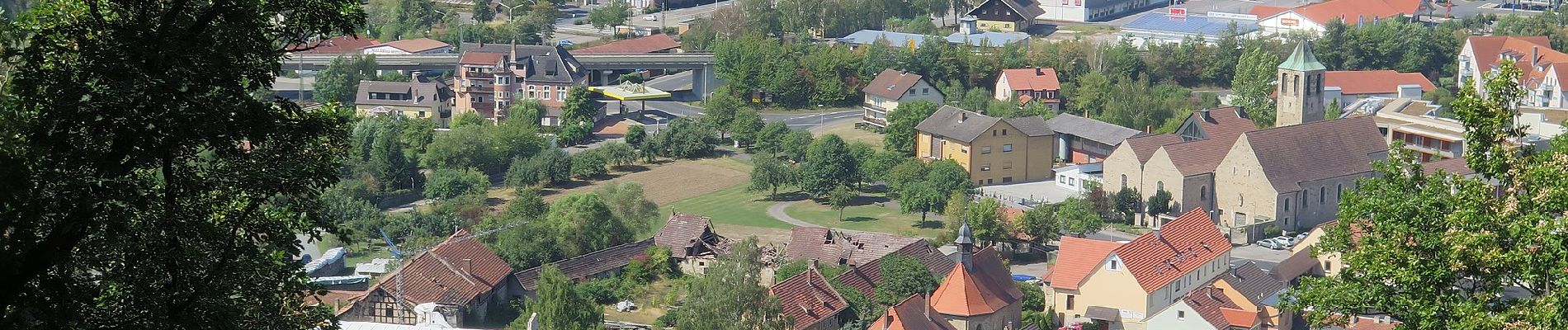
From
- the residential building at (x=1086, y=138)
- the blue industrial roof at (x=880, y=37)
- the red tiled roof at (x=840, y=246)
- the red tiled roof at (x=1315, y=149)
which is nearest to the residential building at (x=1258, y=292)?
the red tiled roof at (x=840, y=246)

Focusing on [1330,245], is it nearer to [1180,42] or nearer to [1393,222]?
[1393,222]

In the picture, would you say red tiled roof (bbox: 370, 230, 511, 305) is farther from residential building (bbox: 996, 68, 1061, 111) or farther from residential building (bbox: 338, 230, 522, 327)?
residential building (bbox: 996, 68, 1061, 111)

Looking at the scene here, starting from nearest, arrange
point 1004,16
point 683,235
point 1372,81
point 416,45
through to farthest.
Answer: point 683,235 < point 1372,81 < point 416,45 < point 1004,16

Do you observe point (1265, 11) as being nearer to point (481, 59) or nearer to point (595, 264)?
point (481, 59)

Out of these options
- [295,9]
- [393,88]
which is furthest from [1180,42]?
[295,9]

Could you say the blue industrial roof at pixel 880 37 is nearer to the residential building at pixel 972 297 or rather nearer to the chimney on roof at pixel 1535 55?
the chimney on roof at pixel 1535 55

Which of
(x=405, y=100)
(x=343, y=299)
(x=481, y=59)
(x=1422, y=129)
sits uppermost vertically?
(x=481, y=59)

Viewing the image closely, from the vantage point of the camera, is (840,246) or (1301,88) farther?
(1301,88)

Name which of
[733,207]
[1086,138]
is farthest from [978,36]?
[733,207]
